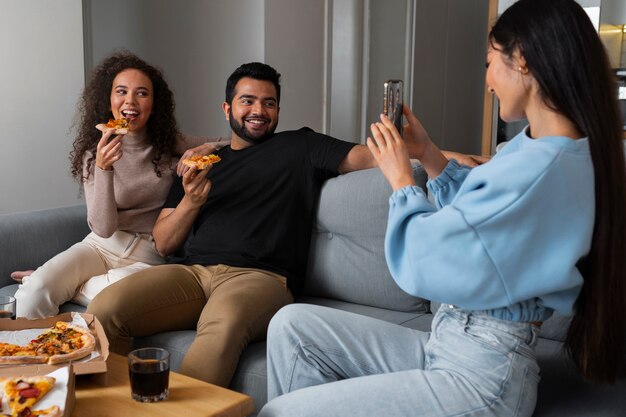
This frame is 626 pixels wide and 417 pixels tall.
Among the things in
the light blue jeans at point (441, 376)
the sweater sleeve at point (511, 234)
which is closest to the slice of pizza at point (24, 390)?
the light blue jeans at point (441, 376)

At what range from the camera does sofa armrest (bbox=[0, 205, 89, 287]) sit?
2629 mm

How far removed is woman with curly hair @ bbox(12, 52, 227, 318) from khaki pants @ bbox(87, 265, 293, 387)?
0.30 meters

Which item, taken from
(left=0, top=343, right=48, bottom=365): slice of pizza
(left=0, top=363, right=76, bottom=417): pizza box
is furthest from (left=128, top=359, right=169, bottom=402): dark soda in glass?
(left=0, top=343, right=48, bottom=365): slice of pizza

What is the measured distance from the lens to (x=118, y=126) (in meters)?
2.53

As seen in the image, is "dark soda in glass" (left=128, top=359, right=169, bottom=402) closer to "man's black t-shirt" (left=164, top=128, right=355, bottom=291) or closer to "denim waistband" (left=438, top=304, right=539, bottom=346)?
"denim waistband" (left=438, top=304, right=539, bottom=346)

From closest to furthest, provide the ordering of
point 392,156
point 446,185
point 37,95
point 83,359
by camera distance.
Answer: point 392,156 → point 83,359 → point 446,185 → point 37,95

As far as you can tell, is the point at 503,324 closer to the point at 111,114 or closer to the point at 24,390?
the point at 24,390

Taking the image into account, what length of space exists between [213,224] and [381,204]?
1.88 ft

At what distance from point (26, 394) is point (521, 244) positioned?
94cm

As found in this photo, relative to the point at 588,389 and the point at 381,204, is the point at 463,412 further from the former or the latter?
the point at 381,204

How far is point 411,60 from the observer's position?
5.25 meters

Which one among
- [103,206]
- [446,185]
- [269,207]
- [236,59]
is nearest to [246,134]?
[269,207]

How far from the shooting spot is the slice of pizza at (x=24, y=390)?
1299 mm

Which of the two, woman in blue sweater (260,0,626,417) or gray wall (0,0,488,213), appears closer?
woman in blue sweater (260,0,626,417)
